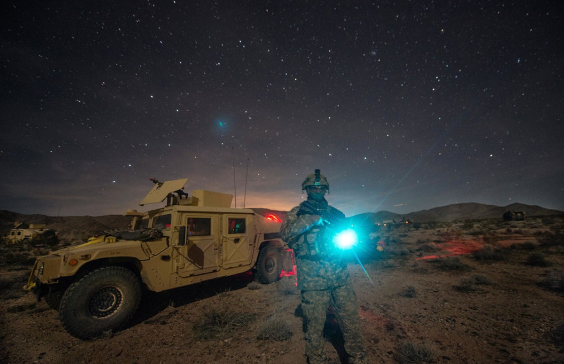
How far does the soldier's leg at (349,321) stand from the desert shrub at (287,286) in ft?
9.52

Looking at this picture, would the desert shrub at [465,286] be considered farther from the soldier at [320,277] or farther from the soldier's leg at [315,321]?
the soldier's leg at [315,321]

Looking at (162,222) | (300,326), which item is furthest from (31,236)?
(300,326)

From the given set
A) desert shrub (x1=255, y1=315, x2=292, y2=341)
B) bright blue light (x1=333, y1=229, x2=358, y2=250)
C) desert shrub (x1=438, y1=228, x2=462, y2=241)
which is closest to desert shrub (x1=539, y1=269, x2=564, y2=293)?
bright blue light (x1=333, y1=229, x2=358, y2=250)

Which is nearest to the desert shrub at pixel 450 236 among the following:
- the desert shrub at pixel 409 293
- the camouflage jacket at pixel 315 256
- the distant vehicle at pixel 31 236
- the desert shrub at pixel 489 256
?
the desert shrub at pixel 489 256

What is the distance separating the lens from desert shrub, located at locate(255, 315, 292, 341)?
138 inches

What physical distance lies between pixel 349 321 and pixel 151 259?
150 inches

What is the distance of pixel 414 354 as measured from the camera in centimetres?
285

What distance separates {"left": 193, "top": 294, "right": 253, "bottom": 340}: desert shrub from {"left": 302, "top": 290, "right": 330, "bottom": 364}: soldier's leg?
1709 mm

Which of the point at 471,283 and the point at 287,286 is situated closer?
the point at 471,283

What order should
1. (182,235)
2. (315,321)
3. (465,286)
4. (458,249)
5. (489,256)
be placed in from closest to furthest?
(315,321) → (182,235) → (465,286) → (489,256) → (458,249)

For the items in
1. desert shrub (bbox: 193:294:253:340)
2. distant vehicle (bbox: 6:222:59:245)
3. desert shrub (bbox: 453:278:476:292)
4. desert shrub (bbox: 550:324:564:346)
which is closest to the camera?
desert shrub (bbox: 550:324:564:346)

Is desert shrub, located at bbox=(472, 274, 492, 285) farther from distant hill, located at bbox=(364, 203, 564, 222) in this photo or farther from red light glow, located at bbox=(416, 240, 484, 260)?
distant hill, located at bbox=(364, 203, 564, 222)

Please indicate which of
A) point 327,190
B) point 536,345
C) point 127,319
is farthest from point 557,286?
point 127,319

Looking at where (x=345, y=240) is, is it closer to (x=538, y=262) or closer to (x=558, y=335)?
(x=558, y=335)
